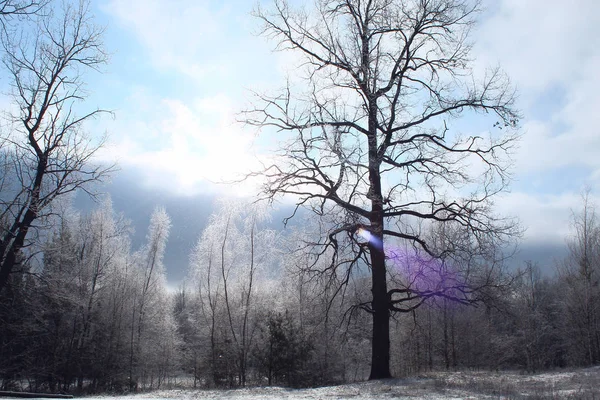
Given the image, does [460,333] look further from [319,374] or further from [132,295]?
[132,295]

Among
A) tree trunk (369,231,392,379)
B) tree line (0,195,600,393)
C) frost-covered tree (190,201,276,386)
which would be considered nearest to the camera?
tree trunk (369,231,392,379)

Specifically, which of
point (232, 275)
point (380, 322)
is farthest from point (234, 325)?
point (380, 322)

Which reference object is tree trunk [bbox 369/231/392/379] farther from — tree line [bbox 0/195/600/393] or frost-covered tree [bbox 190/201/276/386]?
frost-covered tree [bbox 190/201/276/386]

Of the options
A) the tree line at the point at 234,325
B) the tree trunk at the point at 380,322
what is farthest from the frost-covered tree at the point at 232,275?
the tree trunk at the point at 380,322

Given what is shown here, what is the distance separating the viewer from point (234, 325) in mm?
36219

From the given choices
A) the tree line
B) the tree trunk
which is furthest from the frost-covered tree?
the tree trunk

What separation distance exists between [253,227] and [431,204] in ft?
70.6

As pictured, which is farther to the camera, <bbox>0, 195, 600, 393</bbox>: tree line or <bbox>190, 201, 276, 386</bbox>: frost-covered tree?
<bbox>190, 201, 276, 386</bbox>: frost-covered tree

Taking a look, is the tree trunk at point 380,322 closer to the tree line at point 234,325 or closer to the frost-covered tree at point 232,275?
the tree line at point 234,325

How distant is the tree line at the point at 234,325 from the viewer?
30.1 metres

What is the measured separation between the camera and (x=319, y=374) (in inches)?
1202

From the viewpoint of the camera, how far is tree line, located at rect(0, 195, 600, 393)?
1184 inches

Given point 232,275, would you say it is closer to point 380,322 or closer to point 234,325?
point 234,325

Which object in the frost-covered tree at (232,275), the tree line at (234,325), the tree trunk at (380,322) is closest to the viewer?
the tree trunk at (380,322)
